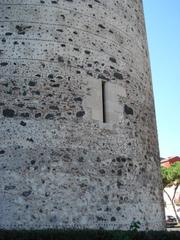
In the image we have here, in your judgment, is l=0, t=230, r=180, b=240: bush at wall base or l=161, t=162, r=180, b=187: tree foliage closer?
l=0, t=230, r=180, b=240: bush at wall base

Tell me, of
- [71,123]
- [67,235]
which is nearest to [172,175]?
[71,123]

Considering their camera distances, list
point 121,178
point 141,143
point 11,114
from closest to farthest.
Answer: point 11,114 < point 121,178 < point 141,143

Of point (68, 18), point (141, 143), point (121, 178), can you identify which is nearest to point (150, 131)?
point (141, 143)

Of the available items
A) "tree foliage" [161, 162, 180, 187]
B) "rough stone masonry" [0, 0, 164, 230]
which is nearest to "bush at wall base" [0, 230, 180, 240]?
"rough stone masonry" [0, 0, 164, 230]

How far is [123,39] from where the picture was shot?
9453 millimetres

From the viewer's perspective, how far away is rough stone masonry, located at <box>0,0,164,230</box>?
7.41 meters

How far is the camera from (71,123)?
7965mm

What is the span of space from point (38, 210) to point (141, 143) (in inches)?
119

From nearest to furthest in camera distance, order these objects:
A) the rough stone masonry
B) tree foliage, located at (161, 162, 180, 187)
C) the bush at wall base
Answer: the bush at wall base → the rough stone masonry → tree foliage, located at (161, 162, 180, 187)

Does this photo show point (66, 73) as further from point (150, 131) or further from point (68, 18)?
point (150, 131)

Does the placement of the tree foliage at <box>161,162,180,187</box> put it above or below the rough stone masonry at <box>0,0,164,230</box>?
above

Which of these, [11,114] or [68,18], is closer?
[11,114]

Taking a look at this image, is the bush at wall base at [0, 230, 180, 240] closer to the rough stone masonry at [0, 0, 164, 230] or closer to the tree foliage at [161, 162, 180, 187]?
the rough stone masonry at [0, 0, 164, 230]

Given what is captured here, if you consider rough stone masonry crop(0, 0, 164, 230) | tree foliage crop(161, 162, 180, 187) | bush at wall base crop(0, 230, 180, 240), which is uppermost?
tree foliage crop(161, 162, 180, 187)
